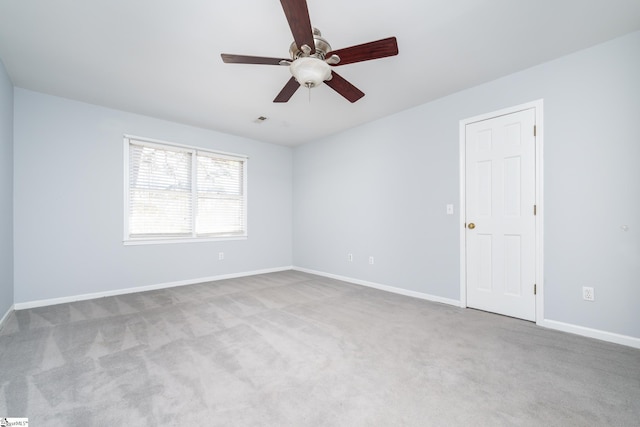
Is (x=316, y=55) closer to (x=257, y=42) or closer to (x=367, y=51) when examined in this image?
(x=367, y=51)

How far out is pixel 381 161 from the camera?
4109mm

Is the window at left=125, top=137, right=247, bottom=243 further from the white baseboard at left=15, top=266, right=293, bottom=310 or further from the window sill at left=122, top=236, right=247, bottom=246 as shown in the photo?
the white baseboard at left=15, top=266, right=293, bottom=310

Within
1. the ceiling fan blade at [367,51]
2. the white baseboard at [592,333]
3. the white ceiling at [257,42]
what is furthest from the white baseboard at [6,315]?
the white baseboard at [592,333]

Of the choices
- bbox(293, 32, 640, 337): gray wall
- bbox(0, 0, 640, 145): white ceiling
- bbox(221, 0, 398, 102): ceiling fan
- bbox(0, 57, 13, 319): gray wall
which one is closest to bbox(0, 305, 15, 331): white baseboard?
bbox(0, 57, 13, 319): gray wall

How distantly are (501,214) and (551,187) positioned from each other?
1.64 feet

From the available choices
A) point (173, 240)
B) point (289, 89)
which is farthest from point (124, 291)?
point (289, 89)

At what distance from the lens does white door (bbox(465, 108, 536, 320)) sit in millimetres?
Result: 2764

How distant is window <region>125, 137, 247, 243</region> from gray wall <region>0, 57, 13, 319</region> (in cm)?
109

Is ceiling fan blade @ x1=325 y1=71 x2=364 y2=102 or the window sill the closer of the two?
ceiling fan blade @ x1=325 y1=71 x2=364 y2=102

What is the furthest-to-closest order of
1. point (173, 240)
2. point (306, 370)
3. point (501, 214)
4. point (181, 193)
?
point (181, 193) → point (173, 240) → point (501, 214) → point (306, 370)

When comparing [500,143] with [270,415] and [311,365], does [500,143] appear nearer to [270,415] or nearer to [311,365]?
[311,365]

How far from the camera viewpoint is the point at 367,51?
1.89m

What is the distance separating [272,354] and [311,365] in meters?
0.35

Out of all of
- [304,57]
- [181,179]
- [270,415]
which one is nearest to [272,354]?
[270,415]
